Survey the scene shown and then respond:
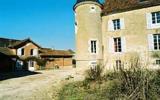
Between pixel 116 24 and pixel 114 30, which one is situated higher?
pixel 116 24

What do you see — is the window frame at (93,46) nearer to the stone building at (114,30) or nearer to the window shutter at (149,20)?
the stone building at (114,30)

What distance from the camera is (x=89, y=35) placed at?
25859 millimetres

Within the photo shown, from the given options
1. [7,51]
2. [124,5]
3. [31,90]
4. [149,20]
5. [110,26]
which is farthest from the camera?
[7,51]

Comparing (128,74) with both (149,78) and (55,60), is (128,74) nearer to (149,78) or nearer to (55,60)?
(149,78)

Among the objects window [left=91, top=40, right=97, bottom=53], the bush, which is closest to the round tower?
window [left=91, top=40, right=97, bottom=53]

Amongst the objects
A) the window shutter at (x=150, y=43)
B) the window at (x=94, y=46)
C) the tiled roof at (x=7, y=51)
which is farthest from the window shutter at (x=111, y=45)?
the tiled roof at (x=7, y=51)

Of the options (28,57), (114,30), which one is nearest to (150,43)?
(114,30)

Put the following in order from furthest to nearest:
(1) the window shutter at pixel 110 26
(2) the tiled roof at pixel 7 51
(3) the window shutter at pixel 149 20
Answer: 1. (2) the tiled roof at pixel 7 51
2. (1) the window shutter at pixel 110 26
3. (3) the window shutter at pixel 149 20

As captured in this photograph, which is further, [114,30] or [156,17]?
[114,30]

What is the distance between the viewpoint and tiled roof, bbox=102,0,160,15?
2298cm

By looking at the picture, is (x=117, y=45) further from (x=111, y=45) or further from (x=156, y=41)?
(x=156, y=41)

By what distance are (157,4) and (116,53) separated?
22.9 ft

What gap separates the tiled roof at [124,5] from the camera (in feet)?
75.4

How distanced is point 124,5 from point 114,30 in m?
3.13
